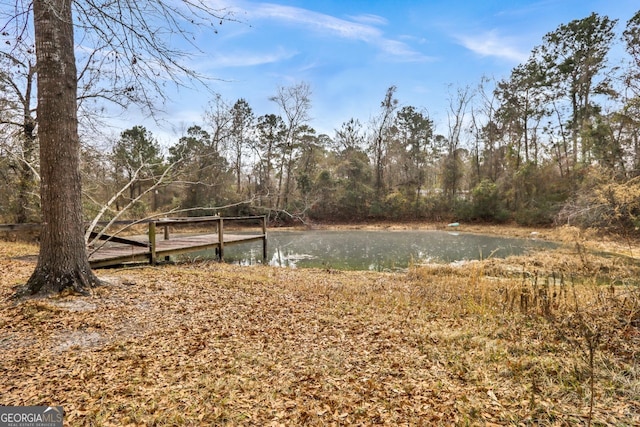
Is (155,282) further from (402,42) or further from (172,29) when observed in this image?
(402,42)

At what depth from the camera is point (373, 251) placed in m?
14.0

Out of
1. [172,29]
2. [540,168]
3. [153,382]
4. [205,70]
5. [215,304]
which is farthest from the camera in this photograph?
[540,168]

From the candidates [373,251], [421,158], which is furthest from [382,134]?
[373,251]

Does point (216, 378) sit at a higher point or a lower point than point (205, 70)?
lower

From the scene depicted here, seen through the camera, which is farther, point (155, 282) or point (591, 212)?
point (591, 212)

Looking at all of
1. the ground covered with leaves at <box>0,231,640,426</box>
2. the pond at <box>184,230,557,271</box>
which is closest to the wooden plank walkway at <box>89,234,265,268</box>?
the pond at <box>184,230,557,271</box>

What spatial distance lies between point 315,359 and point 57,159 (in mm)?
4057

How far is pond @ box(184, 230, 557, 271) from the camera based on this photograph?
11320 mm

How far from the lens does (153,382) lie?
2.42 meters

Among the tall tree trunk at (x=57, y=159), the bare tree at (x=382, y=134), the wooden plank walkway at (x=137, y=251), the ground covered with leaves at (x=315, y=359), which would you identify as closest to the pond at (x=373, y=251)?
the wooden plank walkway at (x=137, y=251)

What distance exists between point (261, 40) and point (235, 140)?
23.9 m

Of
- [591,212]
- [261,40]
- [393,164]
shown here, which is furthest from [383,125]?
[261,40]

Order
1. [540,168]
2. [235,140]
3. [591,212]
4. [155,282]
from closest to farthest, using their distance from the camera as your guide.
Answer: [155,282], [591,212], [540,168], [235,140]

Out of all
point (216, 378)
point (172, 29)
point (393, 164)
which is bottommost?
point (216, 378)
